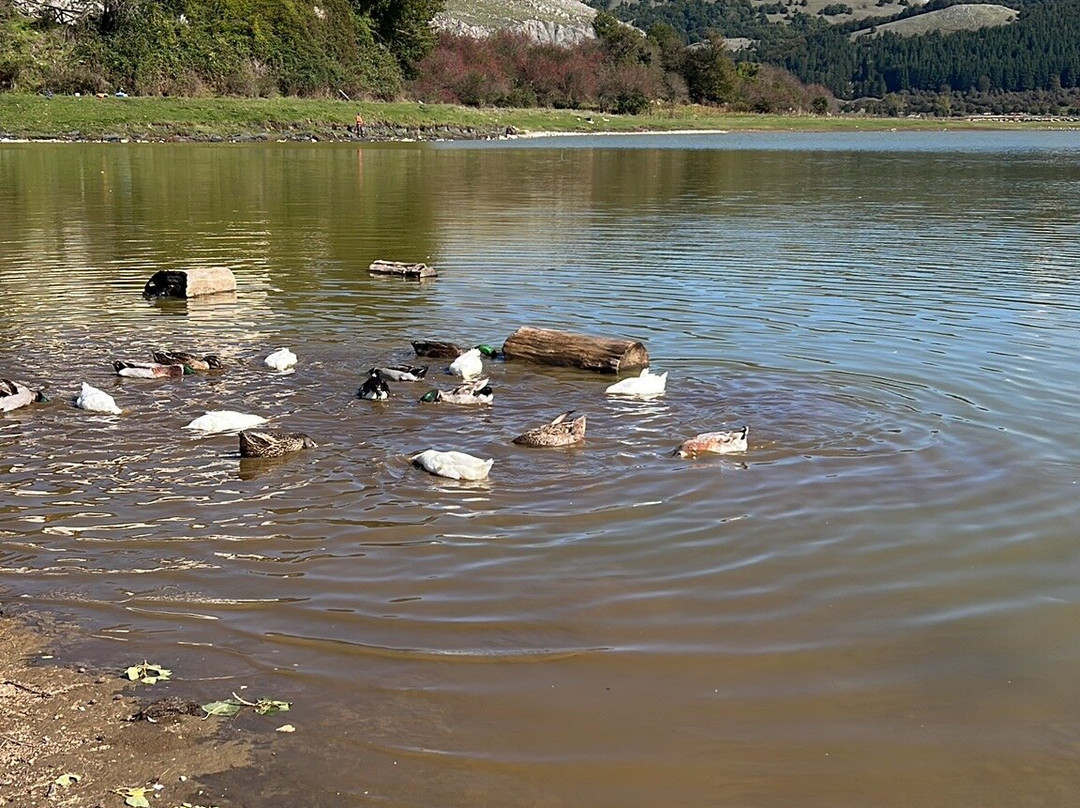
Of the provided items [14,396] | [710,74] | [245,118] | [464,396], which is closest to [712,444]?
[464,396]

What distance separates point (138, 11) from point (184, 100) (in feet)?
39.6

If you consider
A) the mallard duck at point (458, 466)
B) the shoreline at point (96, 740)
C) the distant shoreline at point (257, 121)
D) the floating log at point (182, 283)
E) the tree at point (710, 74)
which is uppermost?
the tree at point (710, 74)

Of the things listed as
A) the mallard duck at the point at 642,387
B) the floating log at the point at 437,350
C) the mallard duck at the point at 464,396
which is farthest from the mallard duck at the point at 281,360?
the mallard duck at the point at 642,387

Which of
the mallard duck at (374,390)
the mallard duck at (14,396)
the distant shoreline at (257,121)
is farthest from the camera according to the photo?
the distant shoreline at (257,121)

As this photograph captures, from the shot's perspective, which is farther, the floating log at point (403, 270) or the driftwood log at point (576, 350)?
the floating log at point (403, 270)

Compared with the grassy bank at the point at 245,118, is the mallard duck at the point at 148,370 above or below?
below

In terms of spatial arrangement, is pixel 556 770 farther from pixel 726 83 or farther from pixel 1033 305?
pixel 726 83

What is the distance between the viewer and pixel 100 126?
59.9 meters

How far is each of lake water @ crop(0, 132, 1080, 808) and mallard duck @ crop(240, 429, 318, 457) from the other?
0.33 ft

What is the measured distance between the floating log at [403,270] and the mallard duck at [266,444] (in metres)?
8.75

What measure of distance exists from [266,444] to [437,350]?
12.4 ft

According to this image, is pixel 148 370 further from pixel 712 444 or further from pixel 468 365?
pixel 712 444

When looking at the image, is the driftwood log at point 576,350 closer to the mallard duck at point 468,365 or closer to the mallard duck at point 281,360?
the mallard duck at point 468,365

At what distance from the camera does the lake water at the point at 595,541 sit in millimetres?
4625
